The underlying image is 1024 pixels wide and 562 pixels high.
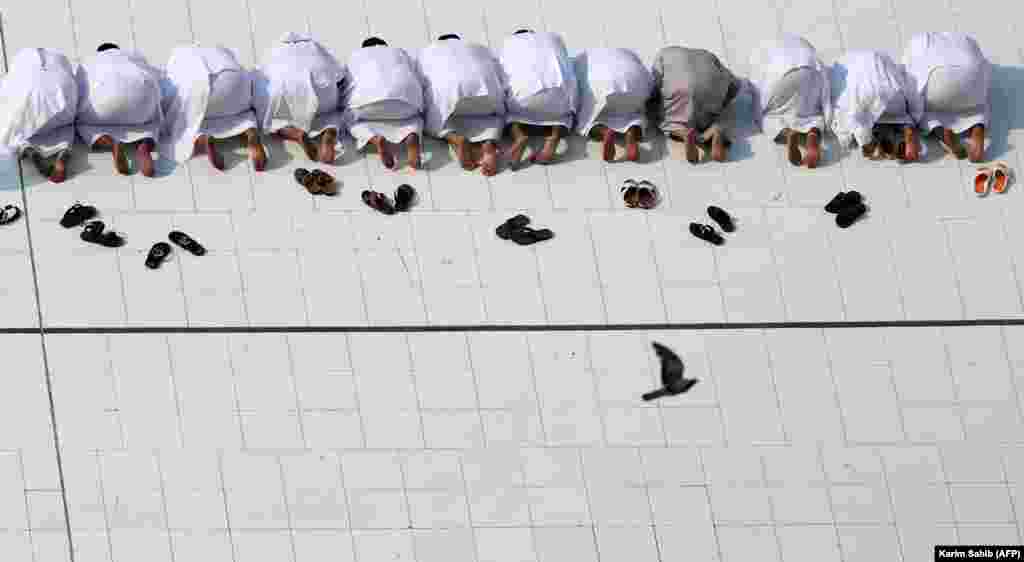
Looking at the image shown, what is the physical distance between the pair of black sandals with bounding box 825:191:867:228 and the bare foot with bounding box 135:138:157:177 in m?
4.43

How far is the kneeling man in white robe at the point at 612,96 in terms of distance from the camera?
1384 centimetres

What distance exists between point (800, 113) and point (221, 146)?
3864 mm

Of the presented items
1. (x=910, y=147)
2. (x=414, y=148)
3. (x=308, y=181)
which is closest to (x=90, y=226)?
(x=308, y=181)

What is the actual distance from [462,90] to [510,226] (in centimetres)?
94

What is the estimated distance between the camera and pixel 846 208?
13.9 metres

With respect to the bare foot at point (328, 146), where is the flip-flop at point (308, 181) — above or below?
below

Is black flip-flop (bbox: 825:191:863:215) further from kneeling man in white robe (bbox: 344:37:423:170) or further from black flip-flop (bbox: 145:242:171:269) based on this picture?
black flip-flop (bbox: 145:242:171:269)

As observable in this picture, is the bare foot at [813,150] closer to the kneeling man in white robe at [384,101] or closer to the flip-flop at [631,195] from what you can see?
the flip-flop at [631,195]

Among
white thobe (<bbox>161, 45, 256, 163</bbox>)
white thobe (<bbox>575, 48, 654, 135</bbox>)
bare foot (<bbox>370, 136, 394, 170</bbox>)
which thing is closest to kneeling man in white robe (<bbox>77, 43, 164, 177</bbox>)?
white thobe (<bbox>161, 45, 256, 163</bbox>)

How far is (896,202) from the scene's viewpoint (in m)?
14.0

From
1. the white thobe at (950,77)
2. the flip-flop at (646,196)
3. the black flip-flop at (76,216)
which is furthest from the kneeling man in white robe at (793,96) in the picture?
the black flip-flop at (76,216)

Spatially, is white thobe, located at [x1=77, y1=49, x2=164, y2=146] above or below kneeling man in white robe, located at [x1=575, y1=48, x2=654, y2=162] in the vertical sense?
above

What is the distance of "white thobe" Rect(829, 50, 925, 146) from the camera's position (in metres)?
14.0

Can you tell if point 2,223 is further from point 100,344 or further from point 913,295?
point 913,295
